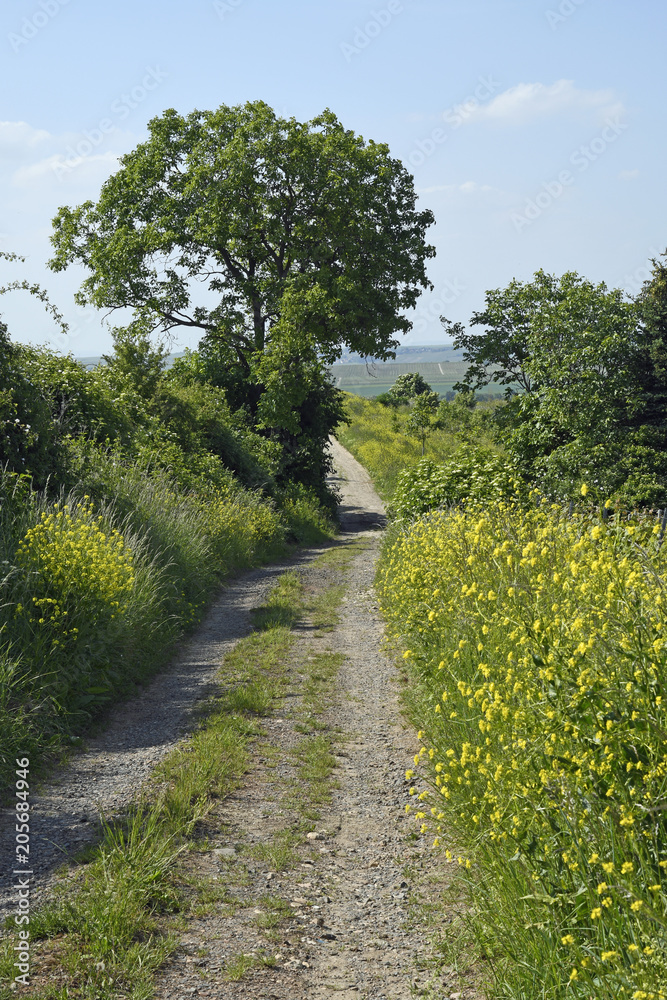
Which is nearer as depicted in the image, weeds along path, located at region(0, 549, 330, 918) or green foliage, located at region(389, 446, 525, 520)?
weeds along path, located at region(0, 549, 330, 918)

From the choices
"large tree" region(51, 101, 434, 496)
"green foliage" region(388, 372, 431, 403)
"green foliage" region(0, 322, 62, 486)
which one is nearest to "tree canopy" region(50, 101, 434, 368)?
"large tree" region(51, 101, 434, 496)

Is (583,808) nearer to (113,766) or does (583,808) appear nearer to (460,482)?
(113,766)

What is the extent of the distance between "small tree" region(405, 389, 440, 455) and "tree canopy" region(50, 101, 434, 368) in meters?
21.5

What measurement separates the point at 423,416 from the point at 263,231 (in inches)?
980

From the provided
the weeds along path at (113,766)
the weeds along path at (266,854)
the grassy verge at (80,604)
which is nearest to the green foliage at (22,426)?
the grassy verge at (80,604)

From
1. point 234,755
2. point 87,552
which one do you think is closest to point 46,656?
point 87,552

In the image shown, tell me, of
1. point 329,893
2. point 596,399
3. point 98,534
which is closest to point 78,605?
point 98,534

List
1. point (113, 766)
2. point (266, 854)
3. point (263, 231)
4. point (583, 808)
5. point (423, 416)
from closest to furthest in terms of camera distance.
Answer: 1. point (583, 808)
2. point (266, 854)
3. point (113, 766)
4. point (263, 231)
5. point (423, 416)

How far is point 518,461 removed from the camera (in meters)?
16.5

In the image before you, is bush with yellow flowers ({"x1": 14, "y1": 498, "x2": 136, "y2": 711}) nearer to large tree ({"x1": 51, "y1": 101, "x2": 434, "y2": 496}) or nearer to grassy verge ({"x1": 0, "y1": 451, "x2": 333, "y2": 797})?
grassy verge ({"x1": 0, "y1": 451, "x2": 333, "y2": 797})

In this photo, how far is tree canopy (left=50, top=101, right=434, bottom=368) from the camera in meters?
23.8

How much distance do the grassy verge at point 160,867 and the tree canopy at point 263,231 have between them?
59.9 feet

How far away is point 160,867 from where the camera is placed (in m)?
4.20

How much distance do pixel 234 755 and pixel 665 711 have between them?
3944 millimetres
